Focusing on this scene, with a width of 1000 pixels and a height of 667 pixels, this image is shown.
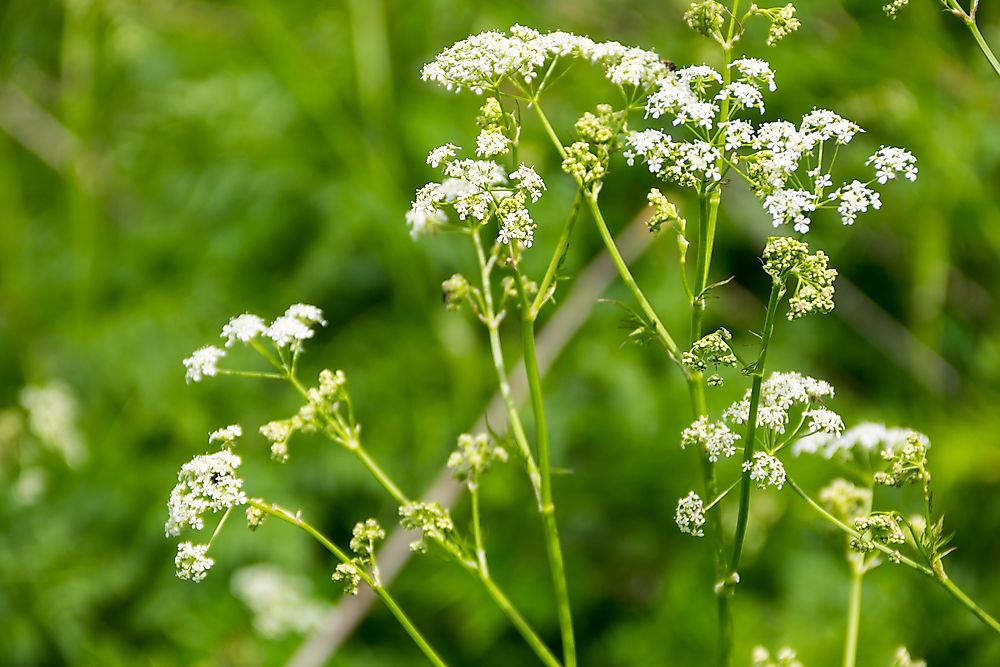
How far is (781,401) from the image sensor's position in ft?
5.22

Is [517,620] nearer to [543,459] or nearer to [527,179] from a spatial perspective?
[543,459]

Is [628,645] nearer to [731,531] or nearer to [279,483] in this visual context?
[731,531]

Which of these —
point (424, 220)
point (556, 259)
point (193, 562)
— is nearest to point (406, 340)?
point (424, 220)

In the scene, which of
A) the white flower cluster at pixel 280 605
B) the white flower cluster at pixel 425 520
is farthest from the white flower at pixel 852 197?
the white flower cluster at pixel 280 605

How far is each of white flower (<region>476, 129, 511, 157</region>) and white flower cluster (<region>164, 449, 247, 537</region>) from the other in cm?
57

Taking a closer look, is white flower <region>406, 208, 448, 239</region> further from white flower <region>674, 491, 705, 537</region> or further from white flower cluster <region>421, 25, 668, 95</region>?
white flower <region>674, 491, 705, 537</region>

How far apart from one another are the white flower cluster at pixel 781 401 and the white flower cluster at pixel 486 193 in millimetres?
399

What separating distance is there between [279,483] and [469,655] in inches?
38.6

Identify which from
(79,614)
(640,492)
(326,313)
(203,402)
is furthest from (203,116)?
(640,492)

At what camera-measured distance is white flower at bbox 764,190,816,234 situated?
1.40m

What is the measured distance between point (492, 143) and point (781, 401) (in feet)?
1.89

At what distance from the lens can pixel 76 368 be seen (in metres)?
4.96

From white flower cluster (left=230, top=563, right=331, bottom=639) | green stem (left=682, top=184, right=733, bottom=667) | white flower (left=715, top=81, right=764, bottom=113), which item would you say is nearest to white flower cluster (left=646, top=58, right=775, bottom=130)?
white flower (left=715, top=81, right=764, bottom=113)

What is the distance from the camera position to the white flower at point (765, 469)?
145cm
